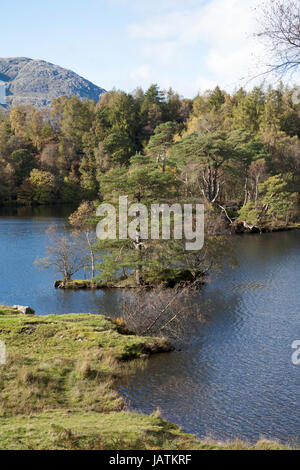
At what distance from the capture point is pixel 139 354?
14664 mm

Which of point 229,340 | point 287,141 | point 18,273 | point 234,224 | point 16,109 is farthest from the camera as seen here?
point 16,109

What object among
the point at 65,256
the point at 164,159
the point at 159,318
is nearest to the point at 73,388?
the point at 159,318

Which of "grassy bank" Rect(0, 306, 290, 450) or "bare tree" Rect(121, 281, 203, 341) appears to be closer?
"grassy bank" Rect(0, 306, 290, 450)

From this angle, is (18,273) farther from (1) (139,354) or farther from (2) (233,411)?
(2) (233,411)

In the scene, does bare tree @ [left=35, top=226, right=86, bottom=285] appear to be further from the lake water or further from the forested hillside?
the forested hillside

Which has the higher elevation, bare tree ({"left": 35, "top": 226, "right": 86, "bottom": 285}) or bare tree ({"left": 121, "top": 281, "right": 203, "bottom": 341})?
bare tree ({"left": 35, "top": 226, "right": 86, "bottom": 285})

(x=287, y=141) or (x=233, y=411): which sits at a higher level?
(x=287, y=141)

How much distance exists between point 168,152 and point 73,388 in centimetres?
4078

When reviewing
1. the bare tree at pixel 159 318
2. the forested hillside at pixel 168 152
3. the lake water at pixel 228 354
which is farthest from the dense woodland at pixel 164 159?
the bare tree at pixel 159 318

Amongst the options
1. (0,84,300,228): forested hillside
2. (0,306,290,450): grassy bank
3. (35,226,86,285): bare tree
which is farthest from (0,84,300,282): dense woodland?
(0,306,290,450): grassy bank

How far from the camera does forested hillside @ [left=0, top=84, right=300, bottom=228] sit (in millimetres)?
44062

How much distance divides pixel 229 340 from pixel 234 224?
1133 inches

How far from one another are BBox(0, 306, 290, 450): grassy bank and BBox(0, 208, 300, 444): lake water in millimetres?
919
